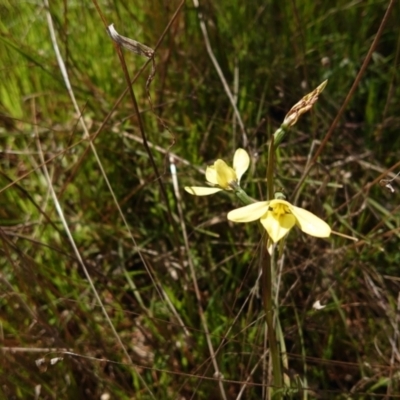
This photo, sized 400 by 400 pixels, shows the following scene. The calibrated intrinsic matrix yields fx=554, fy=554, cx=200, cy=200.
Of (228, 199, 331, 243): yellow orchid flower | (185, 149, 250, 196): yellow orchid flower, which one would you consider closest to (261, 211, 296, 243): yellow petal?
(228, 199, 331, 243): yellow orchid flower

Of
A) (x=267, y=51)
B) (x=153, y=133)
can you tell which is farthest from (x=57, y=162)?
(x=267, y=51)

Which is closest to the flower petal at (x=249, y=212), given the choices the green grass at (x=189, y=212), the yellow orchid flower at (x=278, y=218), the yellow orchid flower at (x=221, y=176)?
the yellow orchid flower at (x=278, y=218)

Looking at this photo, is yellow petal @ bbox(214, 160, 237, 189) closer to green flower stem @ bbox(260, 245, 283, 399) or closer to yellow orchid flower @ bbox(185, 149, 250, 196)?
yellow orchid flower @ bbox(185, 149, 250, 196)

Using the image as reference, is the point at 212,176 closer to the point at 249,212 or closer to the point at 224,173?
the point at 224,173

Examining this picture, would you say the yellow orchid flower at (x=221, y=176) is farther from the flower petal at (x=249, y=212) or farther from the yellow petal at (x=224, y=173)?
the flower petal at (x=249, y=212)

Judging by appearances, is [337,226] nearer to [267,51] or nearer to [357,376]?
[357,376]

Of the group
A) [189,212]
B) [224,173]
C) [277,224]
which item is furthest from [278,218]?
[189,212]
